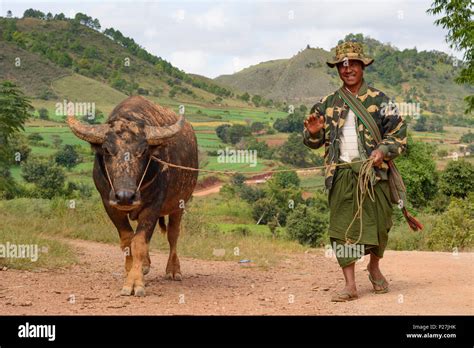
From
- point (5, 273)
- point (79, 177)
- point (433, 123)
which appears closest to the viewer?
point (5, 273)

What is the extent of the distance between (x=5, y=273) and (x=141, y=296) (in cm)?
224

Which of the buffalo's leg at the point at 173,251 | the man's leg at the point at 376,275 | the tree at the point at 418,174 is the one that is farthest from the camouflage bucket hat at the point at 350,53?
the tree at the point at 418,174

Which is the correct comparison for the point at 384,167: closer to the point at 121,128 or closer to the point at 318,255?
the point at 121,128

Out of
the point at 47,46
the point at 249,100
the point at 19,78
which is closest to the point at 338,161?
the point at 19,78

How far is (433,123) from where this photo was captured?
108250mm

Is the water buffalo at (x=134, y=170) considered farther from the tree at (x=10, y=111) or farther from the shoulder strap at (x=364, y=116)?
the tree at (x=10, y=111)

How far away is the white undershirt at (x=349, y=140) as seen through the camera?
23.7ft

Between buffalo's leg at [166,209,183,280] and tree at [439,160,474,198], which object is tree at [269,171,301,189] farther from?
buffalo's leg at [166,209,183,280]

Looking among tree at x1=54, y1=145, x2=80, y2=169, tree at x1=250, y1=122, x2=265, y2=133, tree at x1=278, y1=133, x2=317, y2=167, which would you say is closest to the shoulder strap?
tree at x1=54, y1=145, x2=80, y2=169

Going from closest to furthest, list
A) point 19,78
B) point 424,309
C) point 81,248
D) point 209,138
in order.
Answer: point 424,309, point 81,248, point 209,138, point 19,78

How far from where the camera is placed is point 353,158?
723 centimetres

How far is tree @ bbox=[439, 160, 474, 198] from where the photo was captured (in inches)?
1356

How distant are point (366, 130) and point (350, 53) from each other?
0.85m

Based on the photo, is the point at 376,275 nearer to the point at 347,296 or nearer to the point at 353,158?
the point at 347,296
